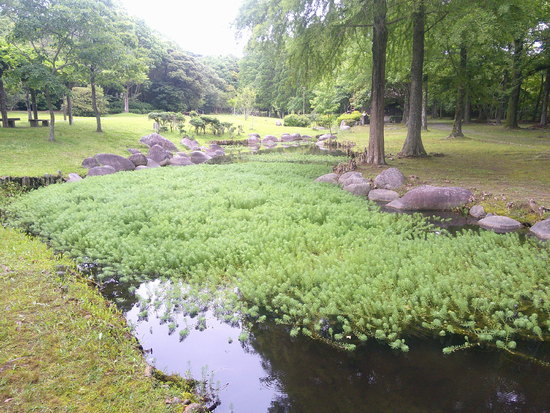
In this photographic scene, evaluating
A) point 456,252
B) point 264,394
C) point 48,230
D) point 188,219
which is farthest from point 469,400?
point 48,230

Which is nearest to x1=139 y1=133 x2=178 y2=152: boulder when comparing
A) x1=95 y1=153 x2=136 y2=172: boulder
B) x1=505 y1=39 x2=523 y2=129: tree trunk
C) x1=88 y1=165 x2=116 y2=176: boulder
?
x1=95 y1=153 x2=136 y2=172: boulder

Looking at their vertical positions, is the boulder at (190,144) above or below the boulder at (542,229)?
above

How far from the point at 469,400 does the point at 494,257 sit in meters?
3.09

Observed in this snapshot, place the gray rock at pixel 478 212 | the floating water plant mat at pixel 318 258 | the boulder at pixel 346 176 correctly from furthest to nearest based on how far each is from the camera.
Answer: the boulder at pixel 346 176 → the gray rock at pixel 478 212 → the floating water plant mat at pixel 318 258

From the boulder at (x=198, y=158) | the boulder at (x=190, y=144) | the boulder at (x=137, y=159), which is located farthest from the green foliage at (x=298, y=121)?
the boulder at (x=137, y=159)

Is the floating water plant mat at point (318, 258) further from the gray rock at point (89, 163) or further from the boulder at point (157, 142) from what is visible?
the boulder at point (157, 142)

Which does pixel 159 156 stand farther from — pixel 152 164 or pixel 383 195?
pixel 383 195

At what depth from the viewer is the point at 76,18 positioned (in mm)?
18250

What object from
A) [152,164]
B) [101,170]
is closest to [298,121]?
[152,164]

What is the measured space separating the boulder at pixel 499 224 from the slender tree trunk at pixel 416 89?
30.3 feet

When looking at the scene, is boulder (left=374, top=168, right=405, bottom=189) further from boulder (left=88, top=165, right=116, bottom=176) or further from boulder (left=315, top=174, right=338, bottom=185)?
boulder (left=88, top=165, right=116, bottom=176)

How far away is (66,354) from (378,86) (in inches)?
543

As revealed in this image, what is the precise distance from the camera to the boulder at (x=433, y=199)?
932 centimetres

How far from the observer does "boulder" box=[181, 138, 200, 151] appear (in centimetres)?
2514
